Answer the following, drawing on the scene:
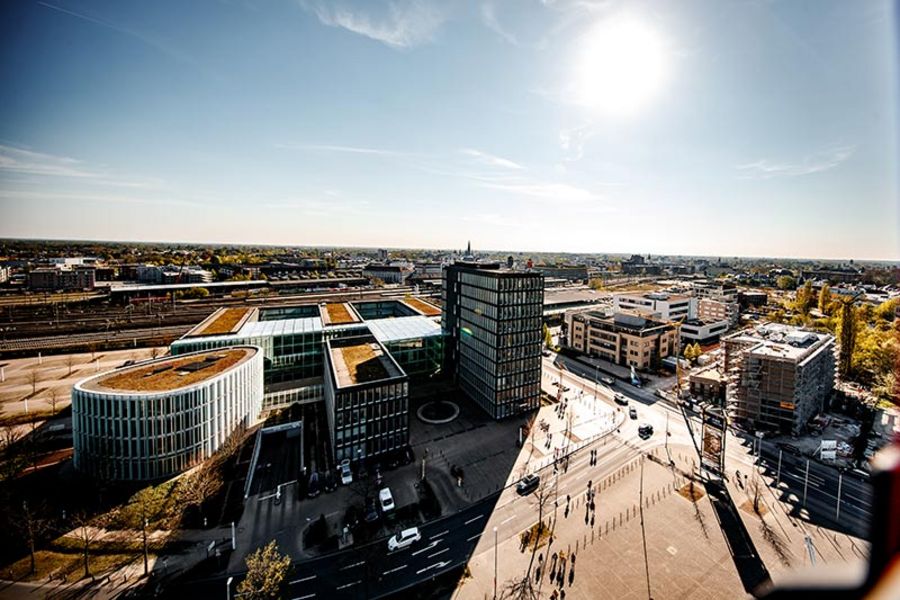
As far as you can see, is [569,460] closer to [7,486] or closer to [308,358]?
[308,358]

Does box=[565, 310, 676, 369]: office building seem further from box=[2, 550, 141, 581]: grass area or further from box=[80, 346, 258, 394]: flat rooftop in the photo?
box=[2, 550, 141, 581]: grass area

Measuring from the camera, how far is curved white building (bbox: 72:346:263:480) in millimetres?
38125

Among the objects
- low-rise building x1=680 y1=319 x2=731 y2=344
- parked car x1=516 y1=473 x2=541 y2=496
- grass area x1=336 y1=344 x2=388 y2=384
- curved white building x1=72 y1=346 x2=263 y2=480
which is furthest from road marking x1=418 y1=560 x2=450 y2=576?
low-rise building x1=680 y1=319 x2=731 y2=344

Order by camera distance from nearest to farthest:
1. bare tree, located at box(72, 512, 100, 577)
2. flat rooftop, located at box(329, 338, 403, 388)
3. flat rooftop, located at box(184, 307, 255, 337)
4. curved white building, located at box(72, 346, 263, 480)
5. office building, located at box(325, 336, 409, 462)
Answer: bare tree, located at box(72, 512, 100, 577)
curved white building, located at box(72, 346, 263, 480)
office building, located at box(325, 336, 409, 462)
flat rooftop, located at box(329, 338, 403, 388)
flat rooftop, located at box(184, 307, 255, 337)

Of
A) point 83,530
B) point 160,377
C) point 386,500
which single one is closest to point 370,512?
point 386,500

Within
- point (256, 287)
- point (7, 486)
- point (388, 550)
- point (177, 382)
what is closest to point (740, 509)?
point (388, 550)

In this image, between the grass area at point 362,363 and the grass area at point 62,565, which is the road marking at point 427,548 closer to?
the grass area at point 362,363

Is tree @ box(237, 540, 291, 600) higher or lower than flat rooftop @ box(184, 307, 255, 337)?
lower

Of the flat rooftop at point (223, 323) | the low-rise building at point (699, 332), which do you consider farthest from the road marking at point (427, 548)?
the low-rise building at point (699, 332)

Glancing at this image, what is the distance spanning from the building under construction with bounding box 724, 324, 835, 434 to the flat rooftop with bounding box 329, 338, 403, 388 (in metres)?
42.4

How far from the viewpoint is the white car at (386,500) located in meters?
36.4

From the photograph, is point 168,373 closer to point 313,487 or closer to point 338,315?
point 313,487

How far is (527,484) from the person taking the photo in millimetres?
39781

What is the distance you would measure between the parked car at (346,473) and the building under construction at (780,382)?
1859 inches
